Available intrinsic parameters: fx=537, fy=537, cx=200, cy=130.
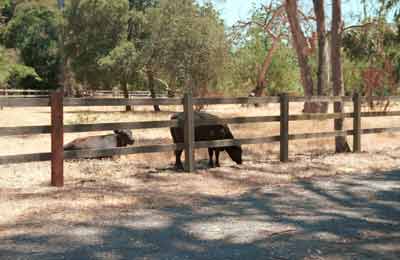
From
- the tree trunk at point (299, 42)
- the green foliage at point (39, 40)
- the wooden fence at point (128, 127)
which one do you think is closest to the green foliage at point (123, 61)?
the tree trunk at point (299, 42)

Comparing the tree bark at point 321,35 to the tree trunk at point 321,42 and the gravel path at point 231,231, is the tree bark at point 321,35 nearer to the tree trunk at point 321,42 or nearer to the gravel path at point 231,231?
the tree trunk at point 321,42

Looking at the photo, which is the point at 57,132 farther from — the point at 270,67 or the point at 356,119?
the point at 270,67

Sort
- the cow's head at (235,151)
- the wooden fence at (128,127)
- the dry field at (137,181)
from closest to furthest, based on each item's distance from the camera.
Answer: the dry field at (137,181) → the wooden fence at (128,127) → the cow's head at (235,151)

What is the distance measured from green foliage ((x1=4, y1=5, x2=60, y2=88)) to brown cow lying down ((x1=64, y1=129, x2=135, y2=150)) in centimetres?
4342

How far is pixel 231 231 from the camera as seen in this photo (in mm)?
5586

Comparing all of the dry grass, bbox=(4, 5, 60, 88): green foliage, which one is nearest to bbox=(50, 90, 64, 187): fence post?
the dry grass

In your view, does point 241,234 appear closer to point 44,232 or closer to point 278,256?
point 278,256

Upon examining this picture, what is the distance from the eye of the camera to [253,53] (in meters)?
51.2

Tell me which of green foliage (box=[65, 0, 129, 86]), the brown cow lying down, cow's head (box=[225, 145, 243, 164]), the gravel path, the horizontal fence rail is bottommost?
the gravel path

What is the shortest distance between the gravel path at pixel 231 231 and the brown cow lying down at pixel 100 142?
14.5 ft

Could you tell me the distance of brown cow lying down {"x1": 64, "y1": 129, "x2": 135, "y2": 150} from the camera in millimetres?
11250

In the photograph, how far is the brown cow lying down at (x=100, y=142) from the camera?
11250 millimetres

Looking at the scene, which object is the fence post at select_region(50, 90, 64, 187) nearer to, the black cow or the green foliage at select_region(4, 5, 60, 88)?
the black cow

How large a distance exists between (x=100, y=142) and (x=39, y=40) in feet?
150
